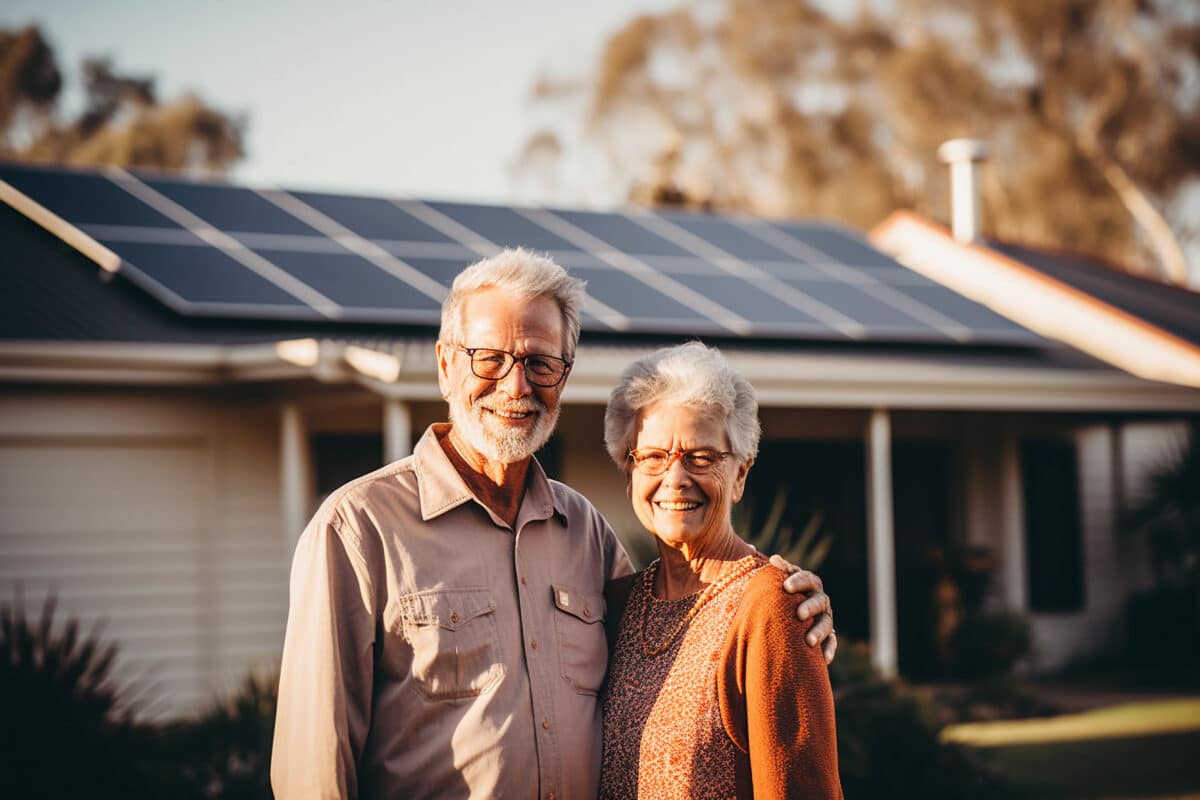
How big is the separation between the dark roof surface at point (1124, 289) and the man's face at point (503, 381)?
1289 centimetres

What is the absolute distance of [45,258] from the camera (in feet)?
38.0

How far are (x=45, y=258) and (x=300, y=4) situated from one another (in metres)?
37.6

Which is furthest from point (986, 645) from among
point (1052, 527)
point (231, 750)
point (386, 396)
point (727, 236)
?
point (231, 750)

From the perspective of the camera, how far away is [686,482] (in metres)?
3.58

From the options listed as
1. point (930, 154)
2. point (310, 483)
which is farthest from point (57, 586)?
point (930, 154)

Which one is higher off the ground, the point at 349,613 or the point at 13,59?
the point at 13,59

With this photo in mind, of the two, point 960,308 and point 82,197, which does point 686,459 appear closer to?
point 82,197

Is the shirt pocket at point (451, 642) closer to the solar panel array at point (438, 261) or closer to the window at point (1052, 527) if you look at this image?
the solar panel array at point (438, 261)

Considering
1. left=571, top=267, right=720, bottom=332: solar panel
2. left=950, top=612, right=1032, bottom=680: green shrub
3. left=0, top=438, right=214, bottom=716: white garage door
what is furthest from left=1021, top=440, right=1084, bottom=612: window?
left=0, top=438, right=214, bottom=716: white garage door

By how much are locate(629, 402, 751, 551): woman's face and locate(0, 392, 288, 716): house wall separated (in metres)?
7.33

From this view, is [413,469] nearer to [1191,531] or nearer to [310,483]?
[310,483]

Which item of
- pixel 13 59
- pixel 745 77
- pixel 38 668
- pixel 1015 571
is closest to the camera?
pixel 38 668

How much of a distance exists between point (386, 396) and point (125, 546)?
2.43 metres

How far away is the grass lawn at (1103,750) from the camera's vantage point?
29.7 feet
